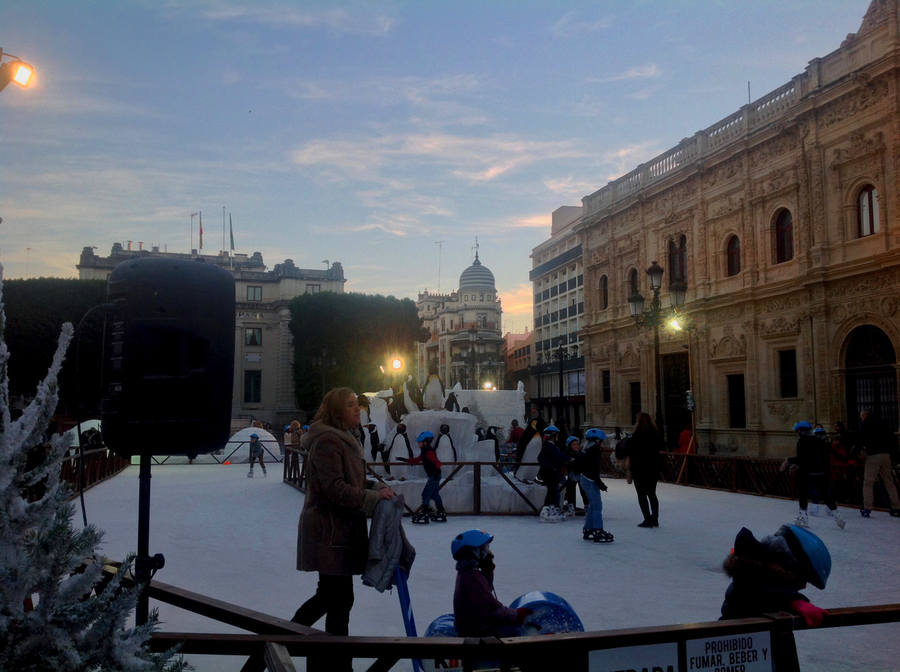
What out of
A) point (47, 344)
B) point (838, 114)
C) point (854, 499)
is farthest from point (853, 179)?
point (47, 344)

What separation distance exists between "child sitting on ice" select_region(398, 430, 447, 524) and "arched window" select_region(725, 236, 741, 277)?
18.1m

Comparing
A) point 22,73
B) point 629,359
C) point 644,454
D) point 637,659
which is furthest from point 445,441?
point 629,359

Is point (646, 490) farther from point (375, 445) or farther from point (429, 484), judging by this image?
point (375, 445)

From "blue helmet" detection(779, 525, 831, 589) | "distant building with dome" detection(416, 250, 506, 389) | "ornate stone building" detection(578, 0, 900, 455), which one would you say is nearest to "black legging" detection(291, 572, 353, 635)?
"blue helmet" detection(779, 525, 831, 589)

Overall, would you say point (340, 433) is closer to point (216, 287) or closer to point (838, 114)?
point (216, 287)

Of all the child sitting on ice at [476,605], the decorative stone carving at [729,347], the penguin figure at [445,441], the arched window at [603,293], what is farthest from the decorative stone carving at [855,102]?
the child sitting on ice at [476,605]

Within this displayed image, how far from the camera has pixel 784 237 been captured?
23.9m

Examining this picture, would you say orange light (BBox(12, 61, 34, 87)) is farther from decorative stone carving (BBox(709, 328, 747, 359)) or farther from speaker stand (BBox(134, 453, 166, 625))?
decorative stone carving (BBox(709, 328, 747, 359))

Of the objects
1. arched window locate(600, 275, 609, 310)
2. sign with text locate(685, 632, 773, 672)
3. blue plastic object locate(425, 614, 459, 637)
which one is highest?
arched window locate(600, 275, 609, 310)

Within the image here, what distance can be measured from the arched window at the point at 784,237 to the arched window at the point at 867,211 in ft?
8.55

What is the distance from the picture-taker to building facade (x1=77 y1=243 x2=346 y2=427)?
191ft

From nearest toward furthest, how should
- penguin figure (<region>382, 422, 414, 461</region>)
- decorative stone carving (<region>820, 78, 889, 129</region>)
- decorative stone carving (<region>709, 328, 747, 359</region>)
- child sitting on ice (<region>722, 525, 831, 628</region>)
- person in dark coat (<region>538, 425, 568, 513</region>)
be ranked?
child sitting on ice (<region>722, 525, 831, 628</region>), person in dark coat (<region>538, 425, 568, 513</region>), penguin figure (<region>382, 422, 414, 461</region>), decorative stone carving (<region>820, 78, 889, 129</region>), decorative stone carving (<region>709, 328, 747, 359</region>)

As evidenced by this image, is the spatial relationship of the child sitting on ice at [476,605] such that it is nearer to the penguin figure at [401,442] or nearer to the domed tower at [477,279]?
the penguin figure at [401,442]

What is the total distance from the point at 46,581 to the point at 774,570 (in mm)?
2970
